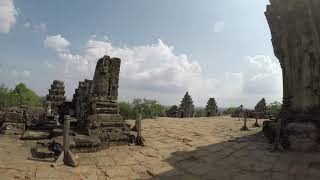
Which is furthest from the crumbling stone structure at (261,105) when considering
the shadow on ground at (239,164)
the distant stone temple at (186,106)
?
the shadow on ground at (239,164)

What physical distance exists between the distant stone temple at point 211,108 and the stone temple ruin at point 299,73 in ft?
79.8

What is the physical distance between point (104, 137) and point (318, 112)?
7.77 m

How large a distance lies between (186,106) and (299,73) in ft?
75.8

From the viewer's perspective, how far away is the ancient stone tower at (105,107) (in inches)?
462

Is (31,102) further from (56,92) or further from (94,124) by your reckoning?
(94,124)

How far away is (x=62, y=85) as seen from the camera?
2739cm

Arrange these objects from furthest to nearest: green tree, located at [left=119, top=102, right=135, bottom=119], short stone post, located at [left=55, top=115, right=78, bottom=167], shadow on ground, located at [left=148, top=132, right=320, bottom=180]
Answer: green tree, located at [left=119, top=102, right=135, bottom=119], shadow on ground, located at [left=148, top=132, right=320, bottom=180], short stone post, located at [left=55, top=115, right=78, bottom=167]

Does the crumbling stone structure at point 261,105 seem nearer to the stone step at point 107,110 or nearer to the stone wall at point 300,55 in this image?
the stone wall at point 300,55

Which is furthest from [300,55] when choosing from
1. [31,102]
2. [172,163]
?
[31,102]

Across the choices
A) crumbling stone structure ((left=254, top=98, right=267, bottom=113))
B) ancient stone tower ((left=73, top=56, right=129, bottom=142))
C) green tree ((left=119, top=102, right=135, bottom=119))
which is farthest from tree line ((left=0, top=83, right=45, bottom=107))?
ancient stone tower ((left=73, top=56, right=129, bottom=142))

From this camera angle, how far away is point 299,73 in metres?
12.3

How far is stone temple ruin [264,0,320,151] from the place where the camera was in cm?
1133

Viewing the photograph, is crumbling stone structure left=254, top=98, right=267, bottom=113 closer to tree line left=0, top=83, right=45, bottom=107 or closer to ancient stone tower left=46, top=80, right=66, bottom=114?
ancient stone tower left=46, top=80, right=66, bottom=114

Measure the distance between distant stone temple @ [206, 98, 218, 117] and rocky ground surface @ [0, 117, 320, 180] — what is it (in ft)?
83.1
